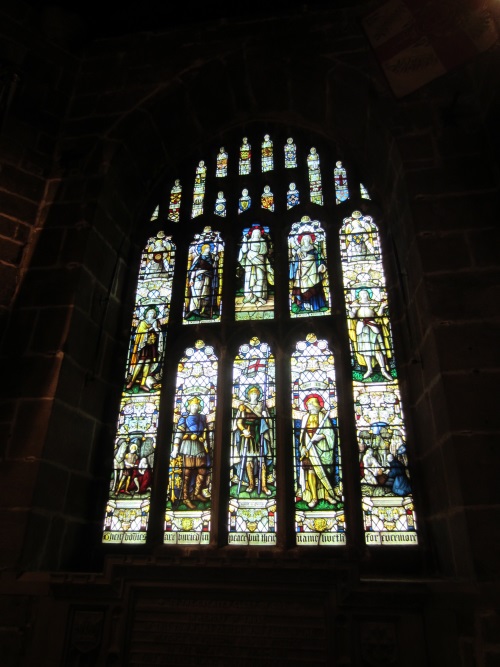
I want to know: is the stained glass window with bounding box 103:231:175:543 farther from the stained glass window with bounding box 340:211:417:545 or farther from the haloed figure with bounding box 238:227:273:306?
the stained glass window with bounding box 340:211:417:545

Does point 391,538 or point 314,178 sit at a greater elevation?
point 314,178

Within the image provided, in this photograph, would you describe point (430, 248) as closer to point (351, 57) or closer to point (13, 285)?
point (351, 57)

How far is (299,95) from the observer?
19.6ft

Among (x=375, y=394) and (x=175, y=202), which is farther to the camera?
(x=175, y=202)

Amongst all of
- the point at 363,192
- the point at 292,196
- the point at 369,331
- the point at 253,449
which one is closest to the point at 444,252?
the point at 369,331

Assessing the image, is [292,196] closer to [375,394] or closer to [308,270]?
[308,270]

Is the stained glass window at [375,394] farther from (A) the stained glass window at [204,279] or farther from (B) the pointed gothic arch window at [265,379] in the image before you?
(A) the stained glass window at [204,279]

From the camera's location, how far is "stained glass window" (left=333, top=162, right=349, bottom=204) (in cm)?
570

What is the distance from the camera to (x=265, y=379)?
187 inches

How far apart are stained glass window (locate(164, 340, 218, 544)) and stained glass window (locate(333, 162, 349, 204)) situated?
7.24 feet

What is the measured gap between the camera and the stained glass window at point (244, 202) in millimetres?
5875

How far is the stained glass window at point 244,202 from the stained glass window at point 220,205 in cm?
19

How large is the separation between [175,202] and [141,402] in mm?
2493

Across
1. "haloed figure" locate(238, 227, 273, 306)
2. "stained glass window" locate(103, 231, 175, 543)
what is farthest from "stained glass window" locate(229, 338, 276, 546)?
"stained glass window" locate(103, 231, 175, 543)
